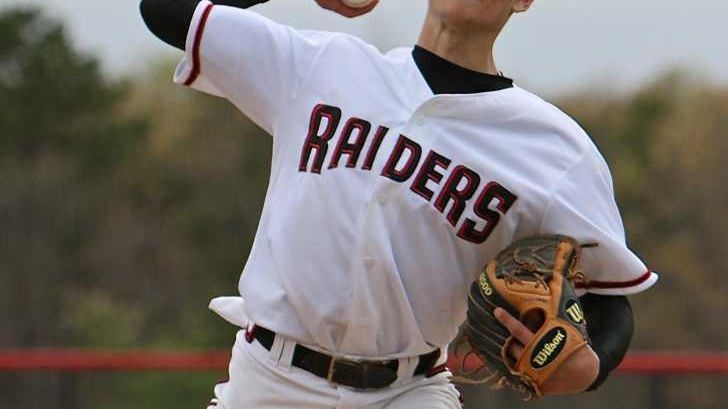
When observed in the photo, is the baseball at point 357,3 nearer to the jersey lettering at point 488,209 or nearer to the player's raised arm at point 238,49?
the player's raised arm at point 238,49

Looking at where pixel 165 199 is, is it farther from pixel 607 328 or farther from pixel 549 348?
pixel 549 348

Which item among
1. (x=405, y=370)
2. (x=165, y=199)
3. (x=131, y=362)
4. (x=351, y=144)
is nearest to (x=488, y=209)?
(x=351, y=144)

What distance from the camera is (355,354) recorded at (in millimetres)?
3367

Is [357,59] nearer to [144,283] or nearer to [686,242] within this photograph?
[686,242]

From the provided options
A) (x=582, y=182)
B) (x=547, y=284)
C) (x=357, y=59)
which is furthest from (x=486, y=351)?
(x=357, y=59)

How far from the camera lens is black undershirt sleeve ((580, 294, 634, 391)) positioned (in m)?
3.28

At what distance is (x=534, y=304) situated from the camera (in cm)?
319

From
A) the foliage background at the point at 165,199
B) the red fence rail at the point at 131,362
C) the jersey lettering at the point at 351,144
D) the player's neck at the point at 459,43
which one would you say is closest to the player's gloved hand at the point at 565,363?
the jersey lettering at the point at 351,144

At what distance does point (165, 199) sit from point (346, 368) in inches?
854

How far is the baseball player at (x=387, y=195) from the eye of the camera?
3.26 m

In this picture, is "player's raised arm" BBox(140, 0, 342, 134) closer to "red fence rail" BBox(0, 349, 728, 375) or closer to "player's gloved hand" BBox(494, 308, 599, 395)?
"player's gloved hand" BBox(494, 308, 599, 395)

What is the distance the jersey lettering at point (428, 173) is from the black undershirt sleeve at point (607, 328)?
0.35 metres

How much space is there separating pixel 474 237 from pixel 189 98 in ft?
70.2

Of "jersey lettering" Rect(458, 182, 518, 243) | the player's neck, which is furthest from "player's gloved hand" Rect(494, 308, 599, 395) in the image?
the player's neck
